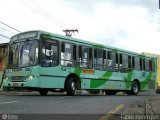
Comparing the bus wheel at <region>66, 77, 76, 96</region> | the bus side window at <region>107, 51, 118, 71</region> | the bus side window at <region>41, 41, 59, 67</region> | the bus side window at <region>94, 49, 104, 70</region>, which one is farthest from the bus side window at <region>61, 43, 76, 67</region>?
the bus side window at <region>107, 51, 118, 71</region>

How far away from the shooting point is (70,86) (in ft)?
69.2

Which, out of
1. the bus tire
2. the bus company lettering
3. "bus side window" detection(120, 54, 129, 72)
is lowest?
the bus tire

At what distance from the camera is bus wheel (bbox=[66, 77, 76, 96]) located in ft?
69.0

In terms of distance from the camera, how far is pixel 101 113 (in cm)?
1111

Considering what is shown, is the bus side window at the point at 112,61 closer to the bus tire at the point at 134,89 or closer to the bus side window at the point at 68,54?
the bus tire at the point at 134,89

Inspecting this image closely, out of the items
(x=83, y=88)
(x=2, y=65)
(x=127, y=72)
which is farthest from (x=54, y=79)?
(x=2, y=65)

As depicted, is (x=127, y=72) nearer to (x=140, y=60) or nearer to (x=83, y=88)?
(x=140, y=60)

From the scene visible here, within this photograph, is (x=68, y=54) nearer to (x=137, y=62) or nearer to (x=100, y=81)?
(x=100, y=81)

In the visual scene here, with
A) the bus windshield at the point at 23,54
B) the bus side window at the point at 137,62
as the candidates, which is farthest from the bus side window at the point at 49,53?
the bus side window at the point at 137,62

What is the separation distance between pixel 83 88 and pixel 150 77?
9.92 metres

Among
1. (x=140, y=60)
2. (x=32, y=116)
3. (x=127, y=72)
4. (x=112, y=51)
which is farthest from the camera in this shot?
(x=140, y=60)

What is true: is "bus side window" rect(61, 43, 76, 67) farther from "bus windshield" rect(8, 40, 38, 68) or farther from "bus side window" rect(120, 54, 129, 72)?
"bus side window" rect(120, 54, 129, 72)

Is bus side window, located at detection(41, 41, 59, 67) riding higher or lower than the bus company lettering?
higher

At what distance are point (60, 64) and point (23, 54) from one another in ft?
6.11
